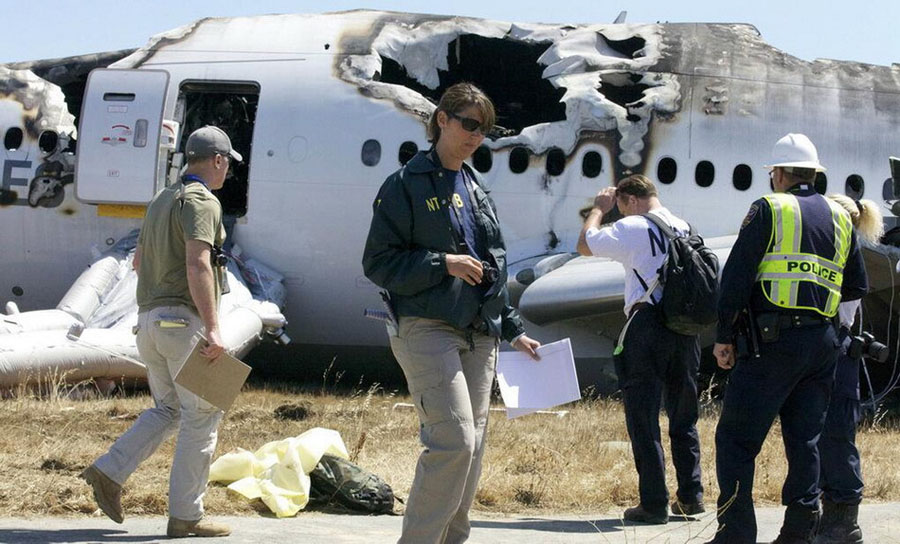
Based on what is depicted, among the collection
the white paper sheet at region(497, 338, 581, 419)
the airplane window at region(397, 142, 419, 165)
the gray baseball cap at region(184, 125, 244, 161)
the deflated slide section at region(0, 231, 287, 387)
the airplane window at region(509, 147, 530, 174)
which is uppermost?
the gray baseball cap at region(184, 125, 244, 161)

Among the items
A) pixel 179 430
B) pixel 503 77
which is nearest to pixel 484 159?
pixel 503 77

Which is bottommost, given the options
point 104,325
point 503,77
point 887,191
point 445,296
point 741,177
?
point 104,325

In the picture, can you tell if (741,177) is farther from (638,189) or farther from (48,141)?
(48,141)

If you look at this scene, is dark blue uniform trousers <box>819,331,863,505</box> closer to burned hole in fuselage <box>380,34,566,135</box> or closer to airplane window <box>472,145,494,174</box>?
airplane window <box>472,145,494,174</box>

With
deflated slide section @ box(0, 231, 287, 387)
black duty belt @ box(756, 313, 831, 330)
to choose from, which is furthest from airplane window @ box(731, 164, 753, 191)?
black duty belt @ box(756, 313, 831, 330)

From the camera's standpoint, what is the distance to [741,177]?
13.5 meters

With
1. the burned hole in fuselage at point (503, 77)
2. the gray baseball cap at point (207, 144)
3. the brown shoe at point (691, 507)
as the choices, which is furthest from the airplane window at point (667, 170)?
the gray baseball cap at point (207, 144)

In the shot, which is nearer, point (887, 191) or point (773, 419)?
point (773, 419)

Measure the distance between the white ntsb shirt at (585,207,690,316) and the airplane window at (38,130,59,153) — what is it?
8.82 metres

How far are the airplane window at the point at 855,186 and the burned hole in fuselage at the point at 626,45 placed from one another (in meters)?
2.81

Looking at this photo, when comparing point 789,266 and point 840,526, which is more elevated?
point 789,266

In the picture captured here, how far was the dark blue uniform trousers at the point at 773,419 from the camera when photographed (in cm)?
580

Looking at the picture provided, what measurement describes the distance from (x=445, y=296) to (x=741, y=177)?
354 inches

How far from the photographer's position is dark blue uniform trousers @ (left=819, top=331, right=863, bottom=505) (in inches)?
251
